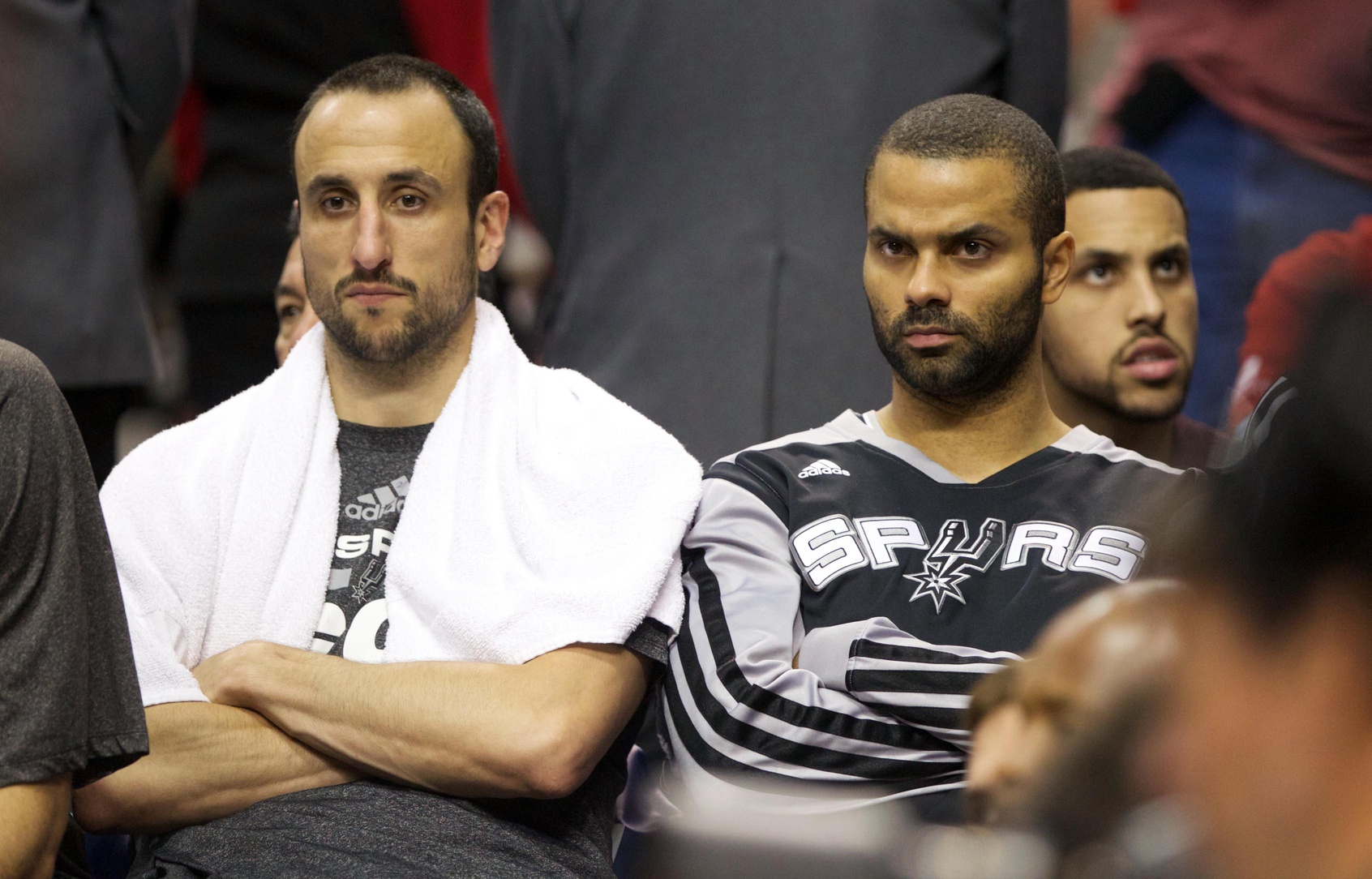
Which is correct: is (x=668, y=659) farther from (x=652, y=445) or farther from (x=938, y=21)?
(x=938, y=21)

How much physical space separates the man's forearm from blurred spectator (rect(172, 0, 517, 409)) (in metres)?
1.73

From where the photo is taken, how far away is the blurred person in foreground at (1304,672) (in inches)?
21.8

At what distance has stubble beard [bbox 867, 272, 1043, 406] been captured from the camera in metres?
2.38

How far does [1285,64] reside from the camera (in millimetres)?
3305

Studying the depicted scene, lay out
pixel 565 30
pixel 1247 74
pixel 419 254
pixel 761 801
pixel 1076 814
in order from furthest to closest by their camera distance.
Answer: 1. pixel 1247 74
2. pixel 565 30
3. pixel 419 254
4. pixel 761 801
5. pixel 1076 814

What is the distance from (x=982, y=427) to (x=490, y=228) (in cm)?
95

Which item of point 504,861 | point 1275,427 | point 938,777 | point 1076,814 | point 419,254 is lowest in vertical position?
point 504,861

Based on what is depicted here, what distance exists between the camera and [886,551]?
2.29 m

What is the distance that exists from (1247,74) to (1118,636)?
314 centimetres

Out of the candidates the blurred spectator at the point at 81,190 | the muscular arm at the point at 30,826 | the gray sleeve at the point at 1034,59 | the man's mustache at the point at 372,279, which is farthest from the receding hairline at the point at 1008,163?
the blurred spectator at the point at 81,190

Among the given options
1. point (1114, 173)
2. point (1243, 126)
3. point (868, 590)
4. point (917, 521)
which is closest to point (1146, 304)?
point (1114, 173)

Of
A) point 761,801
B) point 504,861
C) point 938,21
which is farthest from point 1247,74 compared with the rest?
point 761,801

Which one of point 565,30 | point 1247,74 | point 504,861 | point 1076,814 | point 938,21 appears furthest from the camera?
point 1247,74

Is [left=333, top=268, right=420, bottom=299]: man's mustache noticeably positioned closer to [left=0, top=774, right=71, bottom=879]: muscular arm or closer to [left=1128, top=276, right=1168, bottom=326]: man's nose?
[left=0, top=774, right=71, bottom=879]: muscular arm
